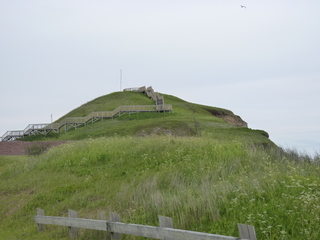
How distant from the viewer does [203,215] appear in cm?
976

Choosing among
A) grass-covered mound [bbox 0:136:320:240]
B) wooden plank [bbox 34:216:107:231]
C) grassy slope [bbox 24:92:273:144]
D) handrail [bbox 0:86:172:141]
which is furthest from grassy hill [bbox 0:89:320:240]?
handrail [bbox 0:86:172:141]

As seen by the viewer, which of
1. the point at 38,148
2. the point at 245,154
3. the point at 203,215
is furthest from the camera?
the point at 38,148

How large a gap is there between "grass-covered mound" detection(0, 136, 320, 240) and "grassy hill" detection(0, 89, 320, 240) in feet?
0.10

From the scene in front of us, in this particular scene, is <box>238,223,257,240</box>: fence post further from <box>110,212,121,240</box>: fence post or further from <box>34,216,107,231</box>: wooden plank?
<box>34,216,107,231</box>: wooden plank

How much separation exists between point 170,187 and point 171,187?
103 millimetres

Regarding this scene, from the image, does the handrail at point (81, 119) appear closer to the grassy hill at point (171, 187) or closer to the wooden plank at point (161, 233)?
the grassy hill at point (171, 187)

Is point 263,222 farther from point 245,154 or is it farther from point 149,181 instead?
point 245,154

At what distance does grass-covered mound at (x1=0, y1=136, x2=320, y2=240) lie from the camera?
8.97 meters

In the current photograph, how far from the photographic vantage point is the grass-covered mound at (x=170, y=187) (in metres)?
8.97

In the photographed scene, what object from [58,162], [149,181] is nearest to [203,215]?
[149,181]

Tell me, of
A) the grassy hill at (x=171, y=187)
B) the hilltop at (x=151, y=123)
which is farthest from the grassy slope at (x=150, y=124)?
the grassy hill at (x=171, y=187)

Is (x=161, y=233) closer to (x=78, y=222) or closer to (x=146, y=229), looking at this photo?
(x=146, y=229)

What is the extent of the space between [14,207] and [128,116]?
39.7m

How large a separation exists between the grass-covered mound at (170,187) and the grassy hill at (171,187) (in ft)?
0.10
